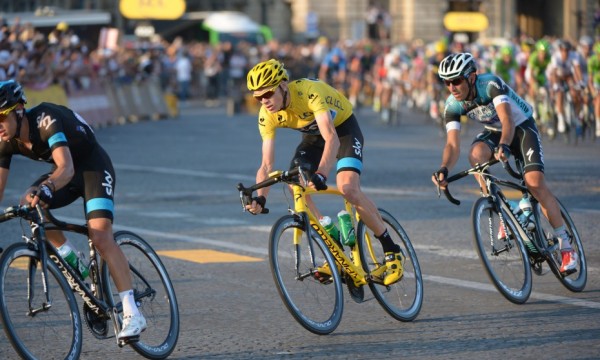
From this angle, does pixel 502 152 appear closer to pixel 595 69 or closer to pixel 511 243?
pixel 511 243

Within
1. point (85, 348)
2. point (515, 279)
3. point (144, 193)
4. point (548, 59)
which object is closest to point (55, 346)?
point (85, 348)

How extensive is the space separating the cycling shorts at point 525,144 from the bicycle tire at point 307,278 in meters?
2.12

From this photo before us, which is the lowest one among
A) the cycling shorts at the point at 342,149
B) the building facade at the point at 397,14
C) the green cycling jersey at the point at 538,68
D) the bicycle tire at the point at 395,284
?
the building facade at the point at 397,14

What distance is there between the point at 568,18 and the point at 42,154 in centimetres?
9561

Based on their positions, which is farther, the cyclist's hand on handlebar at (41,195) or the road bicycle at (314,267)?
the road bicycle at (314,267)

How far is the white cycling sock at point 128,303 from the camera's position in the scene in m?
7.93

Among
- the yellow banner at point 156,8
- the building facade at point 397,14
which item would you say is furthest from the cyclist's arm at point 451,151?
the building facade at point 397,14

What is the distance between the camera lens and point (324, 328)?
28.8 ft

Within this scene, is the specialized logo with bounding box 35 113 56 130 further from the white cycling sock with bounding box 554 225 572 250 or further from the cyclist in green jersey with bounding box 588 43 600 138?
the cyclist in green jersey with bounding box 588 43 600 138

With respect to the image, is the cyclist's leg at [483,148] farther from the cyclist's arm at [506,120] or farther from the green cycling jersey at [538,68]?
the green cycling jersey at [538,68]

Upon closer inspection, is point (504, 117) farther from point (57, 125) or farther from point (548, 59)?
point (548, 59)

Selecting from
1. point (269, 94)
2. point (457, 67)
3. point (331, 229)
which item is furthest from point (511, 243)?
point (269, 94)

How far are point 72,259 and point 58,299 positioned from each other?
0.34 meters

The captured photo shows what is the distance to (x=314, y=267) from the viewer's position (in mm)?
8883
